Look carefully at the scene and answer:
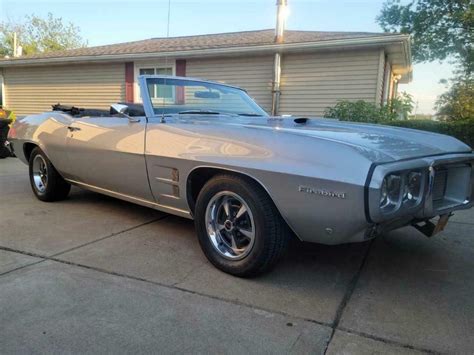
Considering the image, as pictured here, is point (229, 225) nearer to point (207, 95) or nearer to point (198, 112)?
point (198, 112)

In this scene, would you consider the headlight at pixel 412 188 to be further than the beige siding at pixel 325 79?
No

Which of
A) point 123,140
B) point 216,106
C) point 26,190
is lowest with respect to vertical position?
point 26,190

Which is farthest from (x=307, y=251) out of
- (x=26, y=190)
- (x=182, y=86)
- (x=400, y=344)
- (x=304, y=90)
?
(x=304, y=90)

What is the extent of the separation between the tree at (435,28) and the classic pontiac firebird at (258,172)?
23.0m

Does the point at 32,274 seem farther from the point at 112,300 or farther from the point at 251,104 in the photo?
the point at 251,104

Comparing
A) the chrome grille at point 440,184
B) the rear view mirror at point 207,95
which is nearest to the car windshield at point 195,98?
the rear view mirror at point 207,95

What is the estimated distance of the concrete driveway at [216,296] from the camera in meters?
2.12

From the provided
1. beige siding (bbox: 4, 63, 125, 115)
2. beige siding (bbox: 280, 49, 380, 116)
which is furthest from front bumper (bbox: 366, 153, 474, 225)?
beige siding (bbox: 4, 63, 125, 115)

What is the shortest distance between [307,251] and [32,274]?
2.13 meters

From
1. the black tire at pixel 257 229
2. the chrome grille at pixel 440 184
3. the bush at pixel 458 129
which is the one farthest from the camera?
the bush at pixel 458 129

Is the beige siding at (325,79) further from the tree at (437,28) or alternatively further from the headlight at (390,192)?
the tree at (437,28)

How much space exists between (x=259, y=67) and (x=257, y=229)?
365 inches

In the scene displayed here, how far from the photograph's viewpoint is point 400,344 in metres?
2.11

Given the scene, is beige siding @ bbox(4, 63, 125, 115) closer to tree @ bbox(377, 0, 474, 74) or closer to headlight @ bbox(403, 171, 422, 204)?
headlight @ bbox(403, 171, 422, 204)
